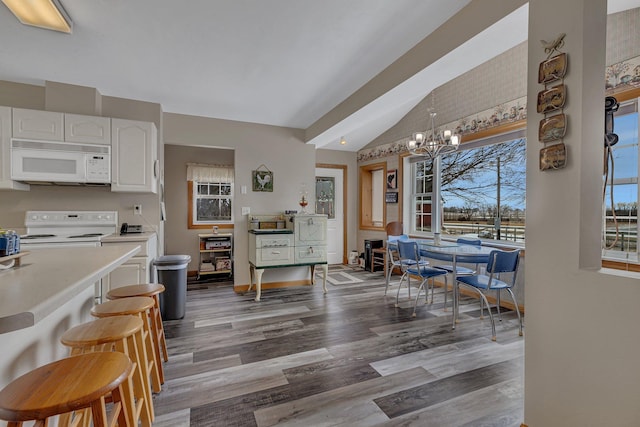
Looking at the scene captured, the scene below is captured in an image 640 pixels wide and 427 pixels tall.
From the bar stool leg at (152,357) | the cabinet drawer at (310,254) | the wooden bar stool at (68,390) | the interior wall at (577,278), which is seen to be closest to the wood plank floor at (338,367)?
the bar stool leg at (152,357)

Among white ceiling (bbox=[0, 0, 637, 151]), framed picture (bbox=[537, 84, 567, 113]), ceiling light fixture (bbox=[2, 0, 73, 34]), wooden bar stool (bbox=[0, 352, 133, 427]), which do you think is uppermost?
white ceiling (bbox=[0, 0, 637, 151])

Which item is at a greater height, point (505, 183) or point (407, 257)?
point (505, 183)

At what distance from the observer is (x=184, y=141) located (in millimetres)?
3967

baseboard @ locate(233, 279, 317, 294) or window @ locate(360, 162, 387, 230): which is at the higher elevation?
window @ locate(360, 162, 387, 230)

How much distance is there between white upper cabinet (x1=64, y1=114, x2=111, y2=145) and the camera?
2969 millimetres

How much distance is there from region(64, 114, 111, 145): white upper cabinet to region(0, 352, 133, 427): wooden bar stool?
9.32ft

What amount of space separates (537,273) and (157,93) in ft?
12.4

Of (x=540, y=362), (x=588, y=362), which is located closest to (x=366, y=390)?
(x=540, y=362)

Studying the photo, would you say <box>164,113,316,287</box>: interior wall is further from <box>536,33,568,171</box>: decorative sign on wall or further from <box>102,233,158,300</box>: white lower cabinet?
<box>536,33,568,171</box>: decorative sign on wall

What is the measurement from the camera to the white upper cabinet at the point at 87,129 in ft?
9.74

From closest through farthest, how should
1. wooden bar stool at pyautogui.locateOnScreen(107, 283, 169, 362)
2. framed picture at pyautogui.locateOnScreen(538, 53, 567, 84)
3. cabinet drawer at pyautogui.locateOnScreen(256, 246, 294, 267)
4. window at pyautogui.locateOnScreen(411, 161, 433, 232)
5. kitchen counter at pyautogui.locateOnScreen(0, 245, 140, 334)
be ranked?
1. kitchen counter at pyautogui.locateOnScreen(0, 245, 140, 334)
2. framed picture at pyautogui.locateOnScreen(538, 53, 567, 84)
3. wooden bar stool at pyautogui.locateOnScreen(107, 283, 169, 362)
4. cabinet drawer at pyautogui.locateOnScreen(256, 246, 294, 267)
5. window at pyautogui.locateOnScreen(411, 161, 433, 232)

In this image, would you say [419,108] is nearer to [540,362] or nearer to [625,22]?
[625,22]

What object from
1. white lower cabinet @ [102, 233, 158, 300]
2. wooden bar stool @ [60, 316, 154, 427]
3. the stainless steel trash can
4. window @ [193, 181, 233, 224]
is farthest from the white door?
wooden bar stool @ [60, 316, 154, 427]

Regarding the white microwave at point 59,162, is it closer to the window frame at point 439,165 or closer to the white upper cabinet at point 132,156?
the white upper cabinet at point 132,156
